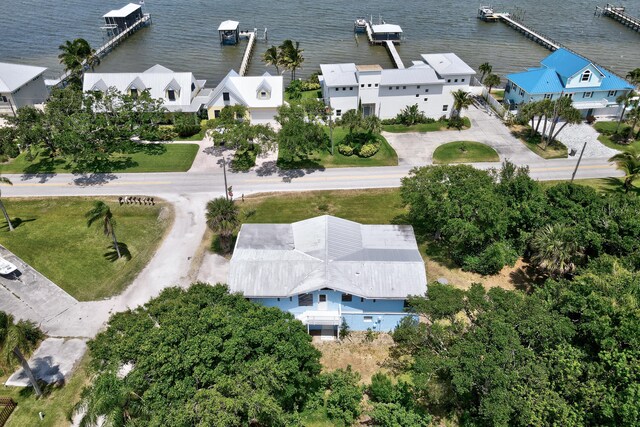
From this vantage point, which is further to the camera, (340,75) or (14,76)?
(14,76)

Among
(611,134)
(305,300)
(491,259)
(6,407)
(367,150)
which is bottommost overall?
(6,407)

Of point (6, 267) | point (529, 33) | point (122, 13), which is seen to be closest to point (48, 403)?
point (6, 267)

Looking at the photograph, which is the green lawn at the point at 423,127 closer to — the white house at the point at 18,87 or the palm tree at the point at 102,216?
the palm tree at the point at 102,216

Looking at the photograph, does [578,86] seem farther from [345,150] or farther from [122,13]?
[122,13]

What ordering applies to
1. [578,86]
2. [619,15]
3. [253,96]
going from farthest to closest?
[619,15] → [578,86] → [253,96]

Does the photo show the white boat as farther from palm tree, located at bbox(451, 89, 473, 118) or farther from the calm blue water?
palm tree, located at bbox(451, 89, 473, 118)
